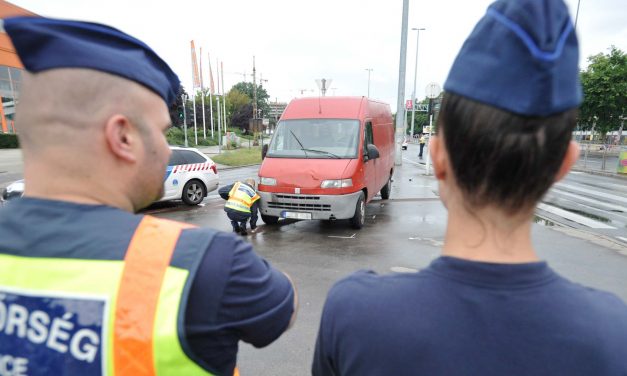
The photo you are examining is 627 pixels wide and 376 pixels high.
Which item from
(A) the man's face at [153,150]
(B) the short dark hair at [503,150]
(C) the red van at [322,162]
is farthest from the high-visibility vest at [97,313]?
→ (C) the red van at [322,162]

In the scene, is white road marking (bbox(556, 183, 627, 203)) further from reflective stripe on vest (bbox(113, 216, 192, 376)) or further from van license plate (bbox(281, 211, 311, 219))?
reflective stripe on vest (bbox(113, 216, 192, 376))

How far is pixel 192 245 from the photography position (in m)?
1.01

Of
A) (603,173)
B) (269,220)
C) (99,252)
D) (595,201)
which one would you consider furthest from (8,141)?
(603,173)

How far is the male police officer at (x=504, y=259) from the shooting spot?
0.82 m

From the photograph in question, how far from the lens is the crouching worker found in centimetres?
696

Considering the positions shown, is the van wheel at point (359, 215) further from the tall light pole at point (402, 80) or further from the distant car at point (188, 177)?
the tall light pole at point (402, 80)

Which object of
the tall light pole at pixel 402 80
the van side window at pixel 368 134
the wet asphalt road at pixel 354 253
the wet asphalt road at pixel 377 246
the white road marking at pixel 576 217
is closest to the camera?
the wet asphalt road at pixel 354 253

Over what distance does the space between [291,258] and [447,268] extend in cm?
517

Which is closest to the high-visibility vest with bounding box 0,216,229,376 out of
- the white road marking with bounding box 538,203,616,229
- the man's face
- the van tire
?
the man's face

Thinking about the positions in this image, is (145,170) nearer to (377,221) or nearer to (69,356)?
(69,356)

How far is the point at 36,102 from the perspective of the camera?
1031 millimetres

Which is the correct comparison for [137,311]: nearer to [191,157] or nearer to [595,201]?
[191,157]

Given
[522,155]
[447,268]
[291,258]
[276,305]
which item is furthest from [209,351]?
[291,258]

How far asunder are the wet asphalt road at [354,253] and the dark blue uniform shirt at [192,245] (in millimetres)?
2357
